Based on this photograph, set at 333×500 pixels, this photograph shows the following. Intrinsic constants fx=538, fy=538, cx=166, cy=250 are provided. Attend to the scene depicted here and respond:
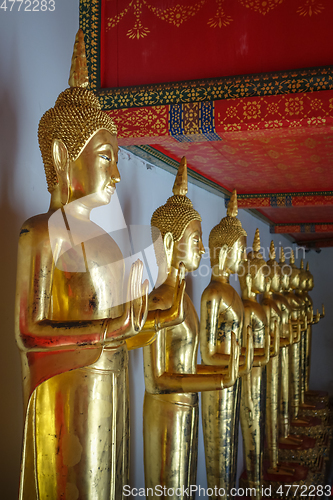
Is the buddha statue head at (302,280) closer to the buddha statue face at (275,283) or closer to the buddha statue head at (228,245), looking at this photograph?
the buddha statue face at (275,283)

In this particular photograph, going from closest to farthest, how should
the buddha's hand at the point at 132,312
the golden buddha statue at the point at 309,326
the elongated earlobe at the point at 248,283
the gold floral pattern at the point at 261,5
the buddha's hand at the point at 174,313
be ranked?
the buddha's hand at the point at 132,312, the buddha's hand at the point at 174,313, the gold floral pattern at the point at 261,5, the elongated earlobe at the point at 248,283, the golden buddha statue at the point at 309,326

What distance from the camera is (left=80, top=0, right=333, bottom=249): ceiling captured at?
2291 millimetres

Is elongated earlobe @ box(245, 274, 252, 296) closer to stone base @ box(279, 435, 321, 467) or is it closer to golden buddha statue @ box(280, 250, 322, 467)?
golden buddha statue @ box(280, 250, 322, 467)

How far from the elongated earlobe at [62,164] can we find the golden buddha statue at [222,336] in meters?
1.58

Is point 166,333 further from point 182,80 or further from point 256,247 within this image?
point 256,247

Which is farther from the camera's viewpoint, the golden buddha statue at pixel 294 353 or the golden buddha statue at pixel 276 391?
the golden buddha statue at pixel 294 353

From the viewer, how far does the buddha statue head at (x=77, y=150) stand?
6.24 feet

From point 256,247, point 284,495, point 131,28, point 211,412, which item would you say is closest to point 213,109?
point 131,28

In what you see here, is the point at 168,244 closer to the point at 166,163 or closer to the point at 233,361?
the point at 233,361

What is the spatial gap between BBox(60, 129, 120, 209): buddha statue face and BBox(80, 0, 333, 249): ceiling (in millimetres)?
645

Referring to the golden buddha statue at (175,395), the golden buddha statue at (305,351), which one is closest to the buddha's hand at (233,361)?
the golden buddha statue at (175,395)

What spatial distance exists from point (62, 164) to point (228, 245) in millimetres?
1835

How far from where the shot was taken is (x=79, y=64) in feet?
6.56

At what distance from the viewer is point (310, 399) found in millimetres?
8664
